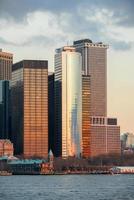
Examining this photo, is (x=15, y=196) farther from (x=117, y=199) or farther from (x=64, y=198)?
(x=117, y=199)

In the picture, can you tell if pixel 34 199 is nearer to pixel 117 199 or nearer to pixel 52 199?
pixel 52 199

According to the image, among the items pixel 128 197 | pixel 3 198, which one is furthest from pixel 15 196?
pixel 128 197

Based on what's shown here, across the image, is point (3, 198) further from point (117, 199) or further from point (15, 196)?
point (117, 199)

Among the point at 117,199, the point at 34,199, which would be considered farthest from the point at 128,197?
the point at 34,199

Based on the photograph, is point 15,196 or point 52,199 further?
point 15,196

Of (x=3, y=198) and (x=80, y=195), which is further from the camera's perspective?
(x=80, y=195)

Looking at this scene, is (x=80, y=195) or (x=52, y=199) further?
(x=80, y=195)

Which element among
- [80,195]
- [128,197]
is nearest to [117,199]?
[128,197]
